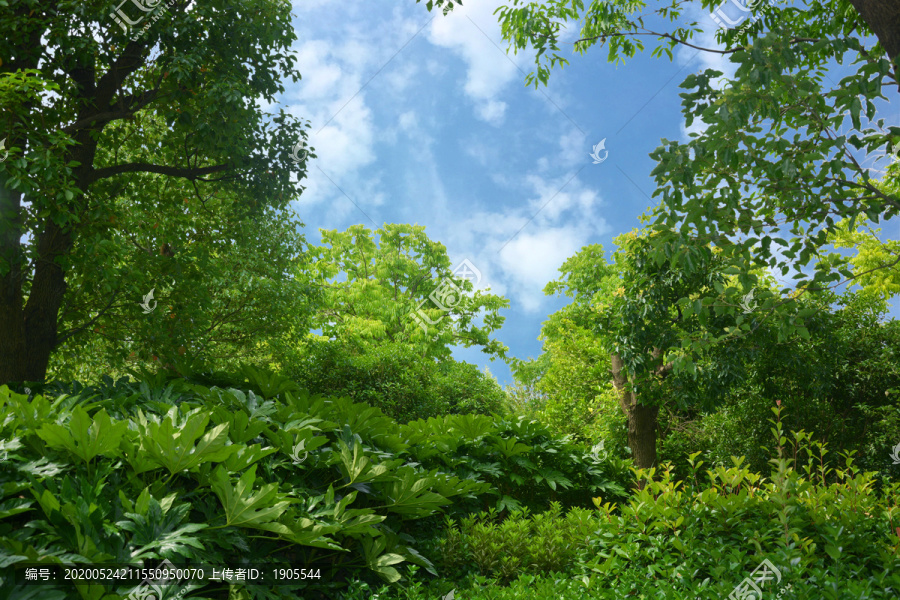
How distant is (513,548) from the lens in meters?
3.83

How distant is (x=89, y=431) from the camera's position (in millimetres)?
2988

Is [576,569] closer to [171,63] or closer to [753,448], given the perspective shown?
[171,63]

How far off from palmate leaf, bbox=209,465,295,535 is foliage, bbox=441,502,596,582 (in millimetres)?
1361

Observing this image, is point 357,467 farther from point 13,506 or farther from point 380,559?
point 13,506

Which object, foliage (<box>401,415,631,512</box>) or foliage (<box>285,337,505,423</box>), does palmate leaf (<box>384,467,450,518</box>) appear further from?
foliage (<box>285,337,505,423</box>)

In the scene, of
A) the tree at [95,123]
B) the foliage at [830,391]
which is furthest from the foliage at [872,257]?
the tree at [95,123]

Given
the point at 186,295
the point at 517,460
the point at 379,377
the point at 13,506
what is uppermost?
the point at 379,377

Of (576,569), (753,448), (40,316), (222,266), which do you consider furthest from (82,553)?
(753,448)

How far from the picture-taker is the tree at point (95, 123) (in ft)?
19.5
